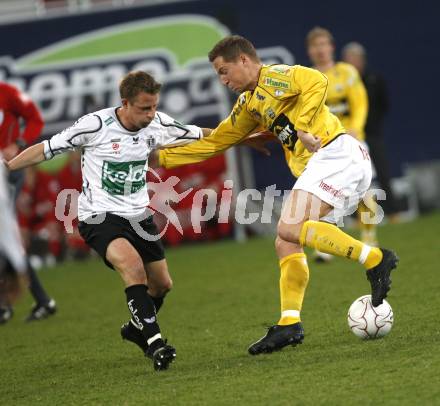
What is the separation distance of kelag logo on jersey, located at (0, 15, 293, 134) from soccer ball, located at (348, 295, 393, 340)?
855 cm

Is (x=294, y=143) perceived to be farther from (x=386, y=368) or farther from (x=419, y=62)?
(x=419, y=62)

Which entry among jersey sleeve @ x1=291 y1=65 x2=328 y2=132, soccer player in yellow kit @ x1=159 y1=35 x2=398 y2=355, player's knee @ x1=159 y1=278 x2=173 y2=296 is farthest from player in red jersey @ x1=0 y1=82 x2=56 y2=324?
jersey sleeve @ x1=291 y1=65 x2=328 y2=132

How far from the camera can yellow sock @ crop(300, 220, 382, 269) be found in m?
6.25

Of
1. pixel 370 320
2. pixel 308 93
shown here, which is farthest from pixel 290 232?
pixel 308 93

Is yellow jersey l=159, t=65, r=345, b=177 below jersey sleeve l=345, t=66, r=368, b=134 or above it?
above

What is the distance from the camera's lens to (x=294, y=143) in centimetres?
665

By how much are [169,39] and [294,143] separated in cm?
856

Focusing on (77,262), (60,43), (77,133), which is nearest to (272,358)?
(77,133)

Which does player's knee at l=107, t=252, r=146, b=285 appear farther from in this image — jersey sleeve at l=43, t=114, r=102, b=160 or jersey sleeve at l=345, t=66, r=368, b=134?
jersey sleeve at l=345, t=66, r=368, b=134

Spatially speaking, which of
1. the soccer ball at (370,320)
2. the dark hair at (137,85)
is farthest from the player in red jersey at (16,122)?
the soccer ball at (370,320)

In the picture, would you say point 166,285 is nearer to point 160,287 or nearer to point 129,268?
point 160,287

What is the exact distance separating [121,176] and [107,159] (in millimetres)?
144

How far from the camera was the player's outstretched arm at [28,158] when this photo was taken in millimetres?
6371

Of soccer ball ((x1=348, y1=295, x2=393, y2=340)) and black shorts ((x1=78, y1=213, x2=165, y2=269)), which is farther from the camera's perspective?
→ black shorts ((x1=78, y1=213, x2=165, y2=269))
